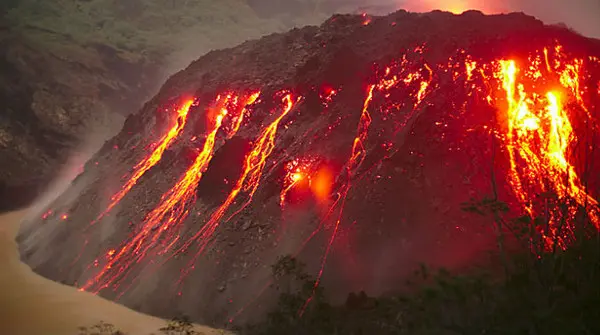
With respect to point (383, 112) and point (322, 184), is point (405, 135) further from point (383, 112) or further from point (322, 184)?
point (322, 184)

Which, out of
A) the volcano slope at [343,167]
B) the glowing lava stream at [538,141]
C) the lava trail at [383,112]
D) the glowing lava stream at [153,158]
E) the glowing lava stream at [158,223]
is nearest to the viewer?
the volcano slope at [343,167]

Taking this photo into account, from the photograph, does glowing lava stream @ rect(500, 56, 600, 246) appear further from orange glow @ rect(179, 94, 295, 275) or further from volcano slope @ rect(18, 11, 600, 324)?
orange glow @ rect(179, 94, 295, 275)

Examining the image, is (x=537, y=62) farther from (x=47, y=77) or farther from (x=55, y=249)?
(x=47, y=77)

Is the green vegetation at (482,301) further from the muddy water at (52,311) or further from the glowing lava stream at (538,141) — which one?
the glowing lava stream at (538,141)

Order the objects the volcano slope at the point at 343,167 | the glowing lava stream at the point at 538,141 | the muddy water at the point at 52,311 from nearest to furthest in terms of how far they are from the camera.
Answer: the muddy water at the point at 52,311
the volcano slope at the point at 343,167
the glowing lava stream at the point at 538,141

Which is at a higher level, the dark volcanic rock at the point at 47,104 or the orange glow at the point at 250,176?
the dark volcanic rock at the point at 47,104

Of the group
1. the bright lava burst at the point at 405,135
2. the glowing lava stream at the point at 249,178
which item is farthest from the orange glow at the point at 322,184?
the glowing lava stream at the point at 249,178

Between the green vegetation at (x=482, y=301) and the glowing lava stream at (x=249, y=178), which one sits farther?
the glowing lava stream at (x=249, y=178)
